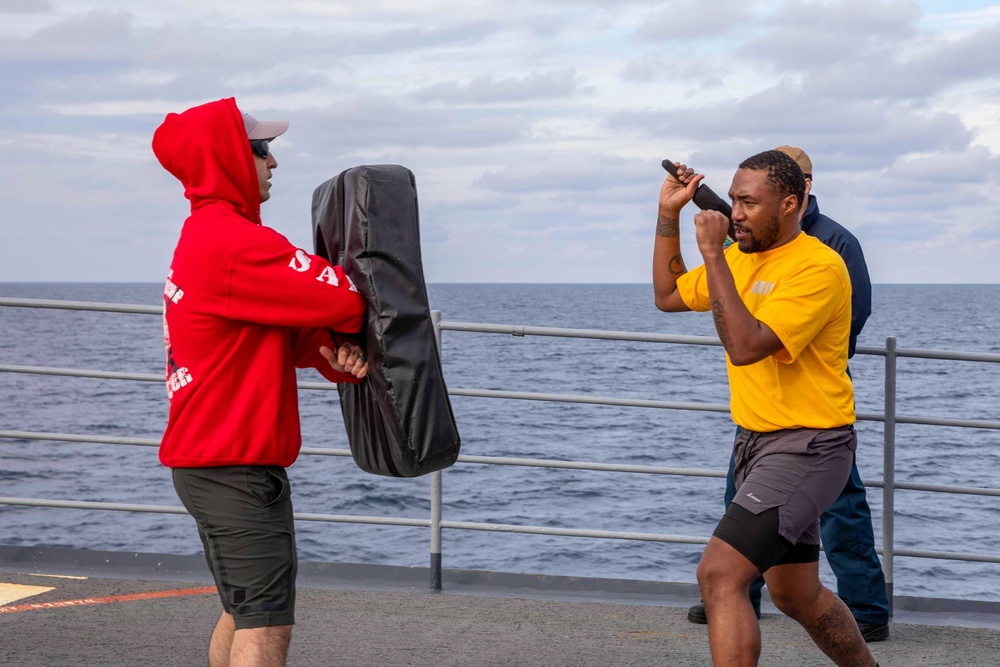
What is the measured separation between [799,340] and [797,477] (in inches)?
16.7

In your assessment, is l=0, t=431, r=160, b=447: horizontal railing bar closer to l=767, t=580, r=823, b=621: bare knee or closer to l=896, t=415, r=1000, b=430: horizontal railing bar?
l=767, t=580, r=823, b=621: bare knee

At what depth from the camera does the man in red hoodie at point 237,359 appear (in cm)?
299

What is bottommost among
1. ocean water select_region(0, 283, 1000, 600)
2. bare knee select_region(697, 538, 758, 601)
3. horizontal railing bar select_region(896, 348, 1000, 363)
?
ocean water select_region(0, 283, 1000, 600)

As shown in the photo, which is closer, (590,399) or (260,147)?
(260,147)

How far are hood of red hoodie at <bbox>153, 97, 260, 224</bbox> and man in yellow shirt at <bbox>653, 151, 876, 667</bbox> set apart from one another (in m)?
1.38

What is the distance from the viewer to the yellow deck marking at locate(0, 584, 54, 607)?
509 cm

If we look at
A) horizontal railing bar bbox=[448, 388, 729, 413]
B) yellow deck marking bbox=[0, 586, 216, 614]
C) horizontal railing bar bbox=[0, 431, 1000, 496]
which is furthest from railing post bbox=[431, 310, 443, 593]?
yellow deck marking bbox=[0, 586, 216, 614]

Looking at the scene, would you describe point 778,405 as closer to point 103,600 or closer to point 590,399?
point 590,399

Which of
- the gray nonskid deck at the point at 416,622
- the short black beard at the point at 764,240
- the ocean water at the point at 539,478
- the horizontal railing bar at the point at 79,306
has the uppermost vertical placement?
the short black beard at the point at 764,240

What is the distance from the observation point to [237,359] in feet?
10.1

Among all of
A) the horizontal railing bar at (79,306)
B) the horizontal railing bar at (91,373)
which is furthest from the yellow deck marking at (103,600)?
the horizontal railing bar at (79,306)

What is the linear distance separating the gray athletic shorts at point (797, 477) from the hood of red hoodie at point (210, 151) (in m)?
1.75

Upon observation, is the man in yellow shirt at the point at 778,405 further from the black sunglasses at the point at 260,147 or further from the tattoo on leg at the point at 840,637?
the black sunglasses at the point at 260,147

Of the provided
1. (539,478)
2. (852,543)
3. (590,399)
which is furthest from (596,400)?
(539,478)
